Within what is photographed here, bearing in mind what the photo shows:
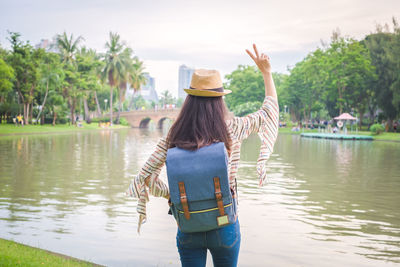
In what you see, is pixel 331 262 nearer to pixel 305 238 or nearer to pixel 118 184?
pixel 305 238

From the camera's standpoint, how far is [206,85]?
2.22 m

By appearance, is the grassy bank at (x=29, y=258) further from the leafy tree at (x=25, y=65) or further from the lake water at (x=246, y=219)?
the leafy tree at (x=25, y=65)

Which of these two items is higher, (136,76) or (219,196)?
(136,76)

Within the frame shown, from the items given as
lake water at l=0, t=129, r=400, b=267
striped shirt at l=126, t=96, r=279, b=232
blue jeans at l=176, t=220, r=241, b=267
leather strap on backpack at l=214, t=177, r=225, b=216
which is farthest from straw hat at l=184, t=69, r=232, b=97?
lake water at l=0, t=129, r=400, b=267

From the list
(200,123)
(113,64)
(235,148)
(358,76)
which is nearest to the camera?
(200,123)

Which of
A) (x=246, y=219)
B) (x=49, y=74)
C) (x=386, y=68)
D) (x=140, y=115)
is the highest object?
(x=386, y=68)

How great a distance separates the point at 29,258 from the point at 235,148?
2.84m

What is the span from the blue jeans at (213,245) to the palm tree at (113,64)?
63204 millimetres

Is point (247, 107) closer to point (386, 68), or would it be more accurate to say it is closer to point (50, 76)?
point (386, 68)

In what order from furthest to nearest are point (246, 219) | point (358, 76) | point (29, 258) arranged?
point (358, 76) → point (246, 219) → point (29, 258)

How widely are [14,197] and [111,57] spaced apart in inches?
2379

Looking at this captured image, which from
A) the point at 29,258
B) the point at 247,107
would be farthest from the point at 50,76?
the point at 29,258

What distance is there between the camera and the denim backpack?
204cm

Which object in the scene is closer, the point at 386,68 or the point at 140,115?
the point at 386,68
